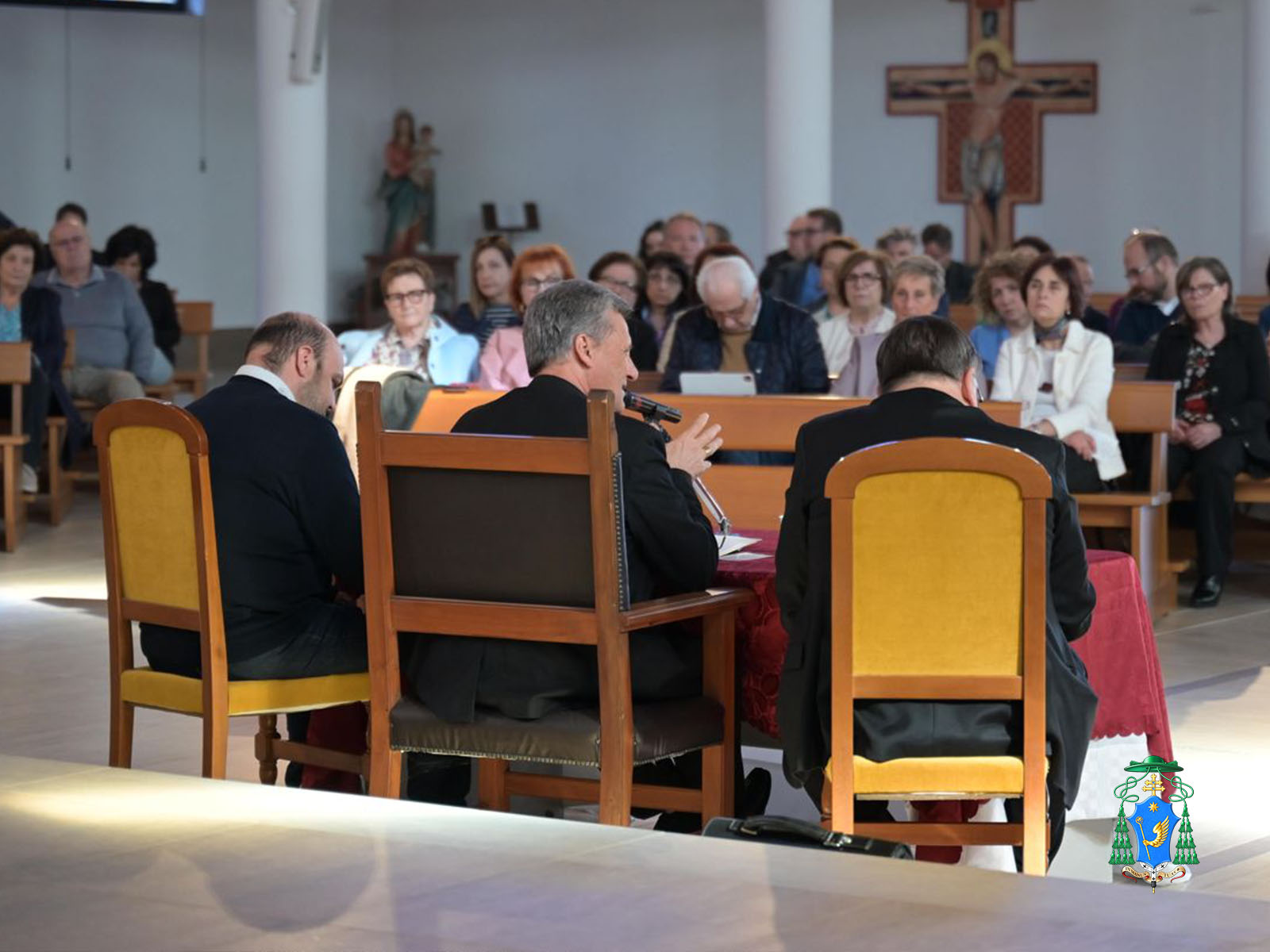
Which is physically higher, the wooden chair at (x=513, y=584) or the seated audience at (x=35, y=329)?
the seated audience at (x=35, y=329)

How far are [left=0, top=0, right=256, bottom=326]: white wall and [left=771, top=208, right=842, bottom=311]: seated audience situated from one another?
23.6ft

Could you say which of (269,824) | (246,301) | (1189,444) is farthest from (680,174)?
(269,824)

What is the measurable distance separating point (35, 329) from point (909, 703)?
21.9ft

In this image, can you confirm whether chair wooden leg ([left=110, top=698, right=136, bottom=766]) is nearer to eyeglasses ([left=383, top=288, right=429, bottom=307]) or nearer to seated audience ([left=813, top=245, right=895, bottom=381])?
eyeglasses ([left=383, top=288, right=429, bottom=307])

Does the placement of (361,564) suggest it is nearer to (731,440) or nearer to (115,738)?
(115,738)

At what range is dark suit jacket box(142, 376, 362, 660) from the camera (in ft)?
12.8

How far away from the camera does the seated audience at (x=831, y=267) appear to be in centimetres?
Answer: 809

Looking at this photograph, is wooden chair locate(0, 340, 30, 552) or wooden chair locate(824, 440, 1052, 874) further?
wooden chair locate(0, 340, 30, 552)

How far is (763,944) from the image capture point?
2.19 meters

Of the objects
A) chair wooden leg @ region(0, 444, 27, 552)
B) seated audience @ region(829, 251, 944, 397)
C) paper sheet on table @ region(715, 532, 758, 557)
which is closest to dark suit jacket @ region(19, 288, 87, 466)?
chair wooden leg @ region(0, 444, 27, 552)

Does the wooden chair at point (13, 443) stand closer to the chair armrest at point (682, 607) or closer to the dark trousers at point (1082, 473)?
the dark trousers at point (1082, 473)

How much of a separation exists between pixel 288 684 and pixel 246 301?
13152 mm

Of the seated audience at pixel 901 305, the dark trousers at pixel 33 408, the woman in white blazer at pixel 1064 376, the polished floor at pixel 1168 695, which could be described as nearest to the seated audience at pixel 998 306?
the woman in white blazer at pixel 1064 376

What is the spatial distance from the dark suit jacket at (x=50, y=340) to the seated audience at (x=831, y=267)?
3.42 metres
